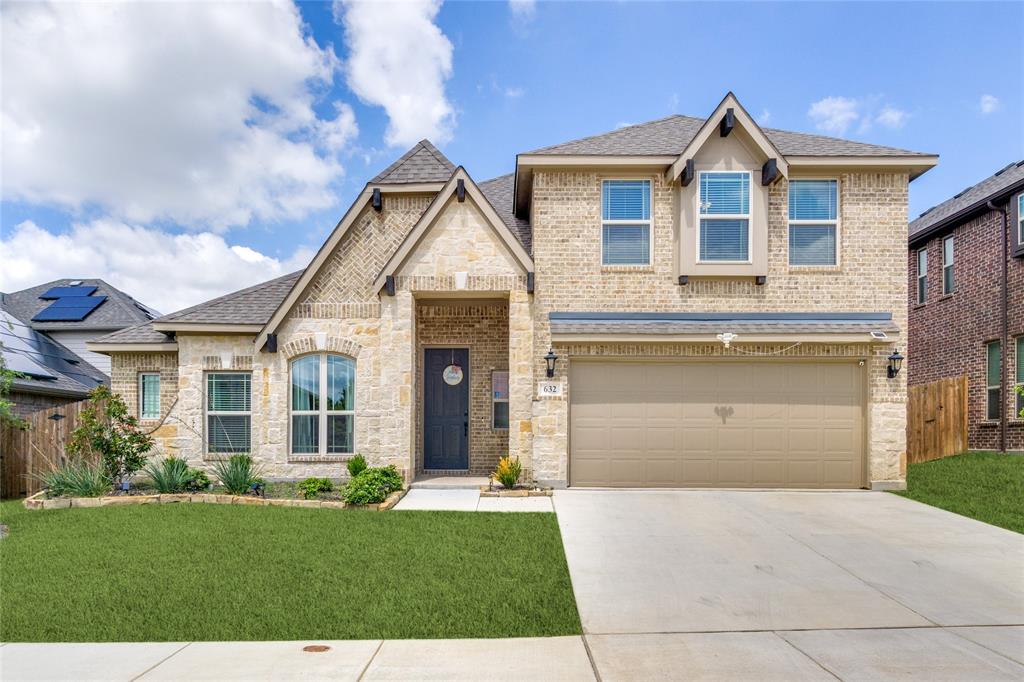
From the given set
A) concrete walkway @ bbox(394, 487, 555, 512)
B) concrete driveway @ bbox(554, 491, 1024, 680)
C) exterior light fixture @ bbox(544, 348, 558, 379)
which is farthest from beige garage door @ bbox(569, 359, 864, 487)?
concrete walkway @ bbox(394, 487, 555, 512)

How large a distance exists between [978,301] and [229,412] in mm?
18635

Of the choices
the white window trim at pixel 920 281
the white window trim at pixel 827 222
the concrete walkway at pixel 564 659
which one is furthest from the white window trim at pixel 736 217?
the white window trim at pixel 920 281

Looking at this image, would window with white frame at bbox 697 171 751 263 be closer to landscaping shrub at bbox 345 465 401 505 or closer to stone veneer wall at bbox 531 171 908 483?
stone veneer wall at bbox 531 171 908 483

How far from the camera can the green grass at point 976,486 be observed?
406 inches

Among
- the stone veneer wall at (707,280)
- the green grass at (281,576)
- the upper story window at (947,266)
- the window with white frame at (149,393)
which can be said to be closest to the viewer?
the green grass at (281,576)

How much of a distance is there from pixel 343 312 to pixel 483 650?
8940mm

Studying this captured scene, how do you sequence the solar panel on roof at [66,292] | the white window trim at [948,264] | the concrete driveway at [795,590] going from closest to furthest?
the concrete driveway at [795,590] < the white window trim at [948,264] < the solar panel on roof at [66,292]

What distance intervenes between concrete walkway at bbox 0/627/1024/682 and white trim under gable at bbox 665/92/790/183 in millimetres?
8668

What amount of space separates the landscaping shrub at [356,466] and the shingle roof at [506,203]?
17.1 feet

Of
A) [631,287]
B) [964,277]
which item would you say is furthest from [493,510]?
[964,277]

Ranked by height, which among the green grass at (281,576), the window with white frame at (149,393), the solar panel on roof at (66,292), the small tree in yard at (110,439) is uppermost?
the solar panel on roof at (66,292)

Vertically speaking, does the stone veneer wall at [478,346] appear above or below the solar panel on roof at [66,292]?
below

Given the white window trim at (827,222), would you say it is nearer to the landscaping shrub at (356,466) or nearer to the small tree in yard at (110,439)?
the landscaping shrub at (356,466)

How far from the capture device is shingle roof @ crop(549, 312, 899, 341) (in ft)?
39.3
